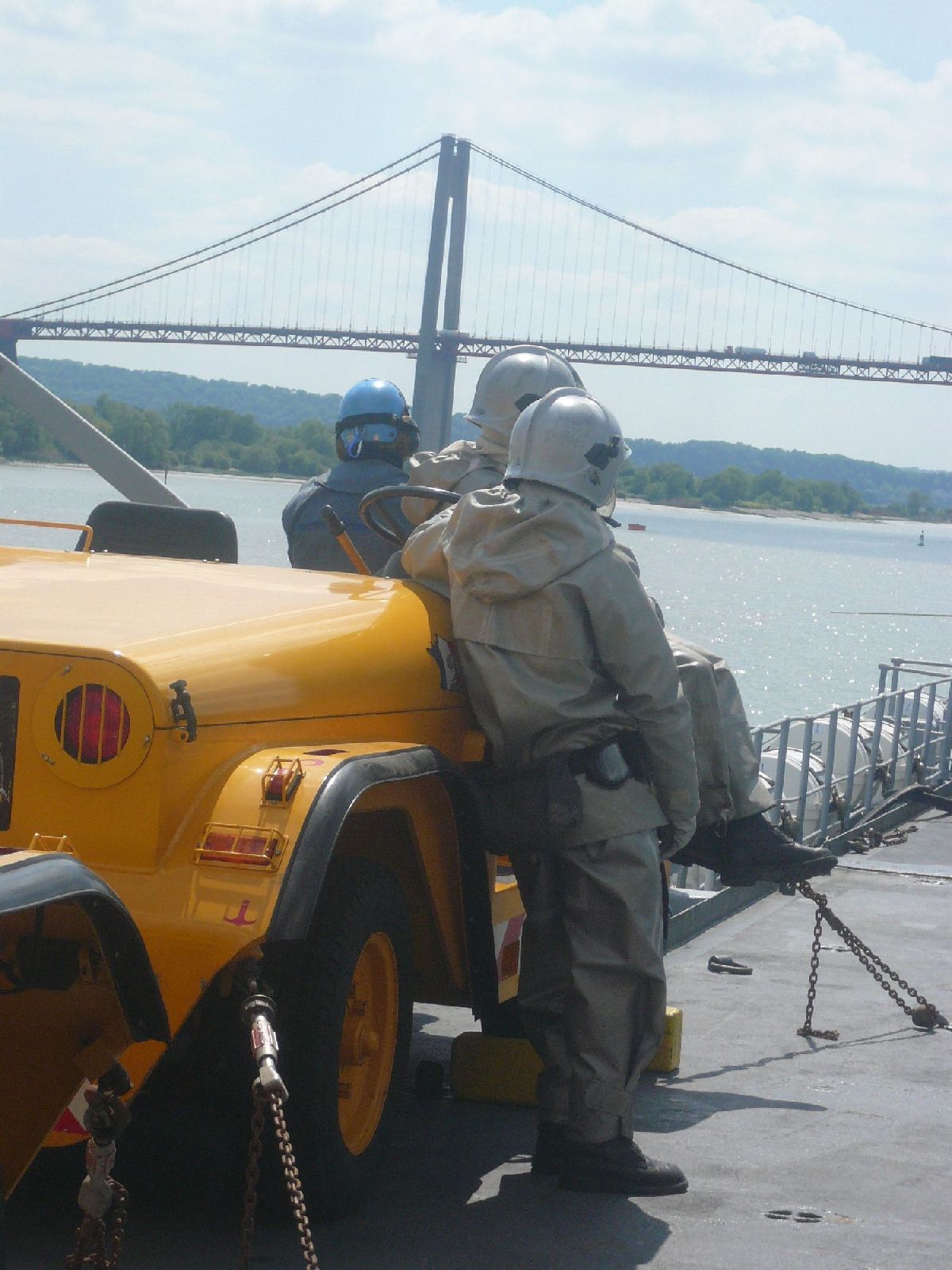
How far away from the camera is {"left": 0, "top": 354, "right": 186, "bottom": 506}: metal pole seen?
6.36 m

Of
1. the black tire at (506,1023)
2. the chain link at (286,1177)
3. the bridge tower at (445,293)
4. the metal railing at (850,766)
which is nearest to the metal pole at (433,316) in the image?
the bridge tower at (445,293)

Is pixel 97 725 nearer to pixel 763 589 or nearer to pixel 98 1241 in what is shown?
pixel 98 1241

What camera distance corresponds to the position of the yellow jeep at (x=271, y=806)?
308 cm

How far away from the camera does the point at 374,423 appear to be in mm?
5824

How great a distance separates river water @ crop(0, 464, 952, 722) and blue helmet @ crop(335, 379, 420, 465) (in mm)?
A: 7124

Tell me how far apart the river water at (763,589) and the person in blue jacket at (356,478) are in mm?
7119

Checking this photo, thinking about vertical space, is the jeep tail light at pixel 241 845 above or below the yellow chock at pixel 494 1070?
above

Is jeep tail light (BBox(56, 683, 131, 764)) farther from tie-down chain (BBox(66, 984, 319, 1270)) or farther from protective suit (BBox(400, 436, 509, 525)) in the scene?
protective suit (BBox(400, 436, 509, 525))

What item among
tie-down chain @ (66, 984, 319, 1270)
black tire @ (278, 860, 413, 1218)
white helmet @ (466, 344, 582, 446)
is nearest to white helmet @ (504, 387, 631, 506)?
white helmet @ (466, 344, 582, 446)

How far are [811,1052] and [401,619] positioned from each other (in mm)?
2226

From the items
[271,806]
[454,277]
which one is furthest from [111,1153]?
[454,277]

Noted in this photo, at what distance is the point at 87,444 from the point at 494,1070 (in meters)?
3.10

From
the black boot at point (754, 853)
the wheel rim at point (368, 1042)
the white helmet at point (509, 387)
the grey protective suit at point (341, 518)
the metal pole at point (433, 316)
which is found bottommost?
the wheel rim at point (368, 1042)

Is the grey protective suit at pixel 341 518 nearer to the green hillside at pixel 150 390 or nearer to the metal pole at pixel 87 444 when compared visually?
the metal pole at pixel 87 444
